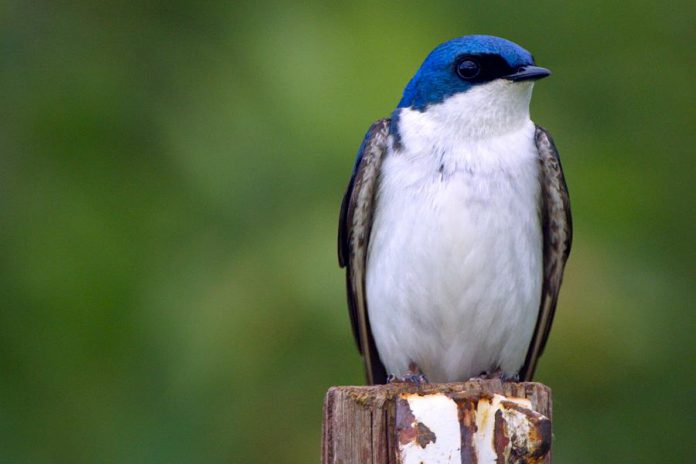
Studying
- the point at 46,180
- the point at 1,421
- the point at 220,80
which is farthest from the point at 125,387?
the point at 220,80

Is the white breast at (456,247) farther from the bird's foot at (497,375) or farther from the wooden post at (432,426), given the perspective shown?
the wooden post at (432,426)

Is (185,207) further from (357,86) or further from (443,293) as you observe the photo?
(443,293)

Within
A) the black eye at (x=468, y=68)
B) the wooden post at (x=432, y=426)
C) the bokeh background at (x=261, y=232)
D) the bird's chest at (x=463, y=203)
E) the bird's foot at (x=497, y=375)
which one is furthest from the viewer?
the bokeh background at (x=261, y=232)

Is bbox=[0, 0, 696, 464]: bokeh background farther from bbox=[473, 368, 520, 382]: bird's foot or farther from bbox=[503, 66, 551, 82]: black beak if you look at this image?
bbox=[503, 66, 551, 82]: black beak

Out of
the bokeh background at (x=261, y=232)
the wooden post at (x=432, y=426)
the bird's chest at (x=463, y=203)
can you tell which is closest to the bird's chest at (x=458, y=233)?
the bird's chest at (x=463, y=203)

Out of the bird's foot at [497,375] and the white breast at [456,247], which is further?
the bird's foot at [497,375]

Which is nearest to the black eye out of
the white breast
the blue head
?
the blue head
